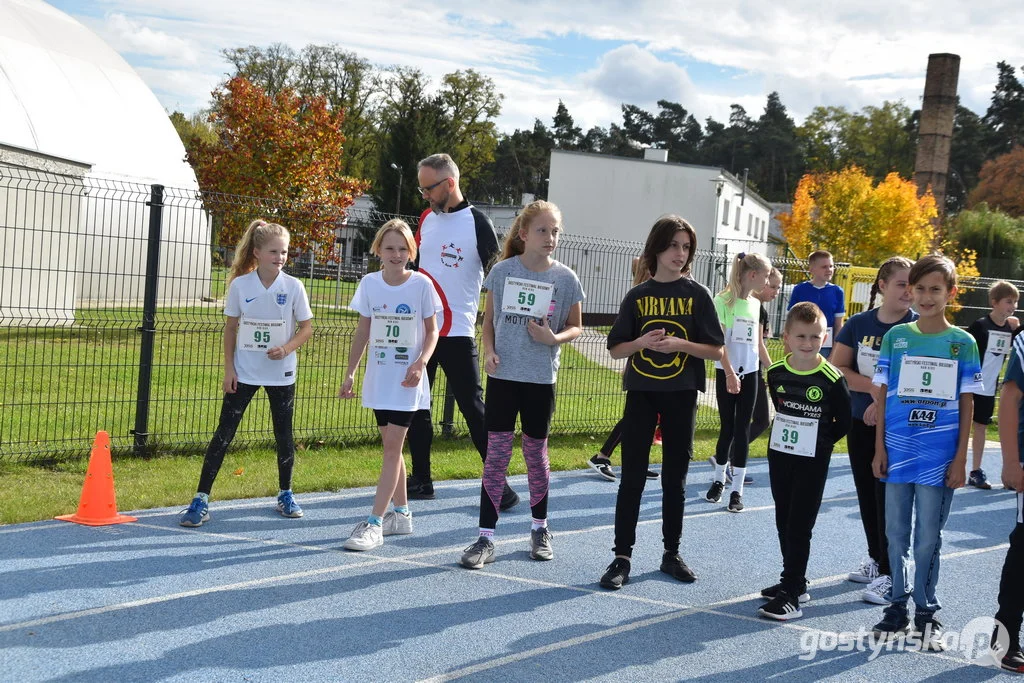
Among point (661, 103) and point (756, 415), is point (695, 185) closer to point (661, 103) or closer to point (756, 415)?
point (756, 415)

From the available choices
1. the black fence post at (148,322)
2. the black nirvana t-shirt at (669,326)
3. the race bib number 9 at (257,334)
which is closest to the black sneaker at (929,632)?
the black nirvana t-shirt at (669,326)

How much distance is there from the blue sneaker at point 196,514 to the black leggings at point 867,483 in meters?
4.01

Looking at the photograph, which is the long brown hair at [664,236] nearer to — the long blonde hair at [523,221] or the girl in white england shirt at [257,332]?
the long blonde hair at [523,221]

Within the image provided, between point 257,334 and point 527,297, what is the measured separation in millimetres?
1853

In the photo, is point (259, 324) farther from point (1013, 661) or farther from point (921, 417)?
point (1013, 661)

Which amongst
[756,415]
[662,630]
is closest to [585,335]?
[756,415]

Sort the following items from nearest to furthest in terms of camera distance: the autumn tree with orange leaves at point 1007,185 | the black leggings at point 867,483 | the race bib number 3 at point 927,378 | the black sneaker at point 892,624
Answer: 1. the race bib number 3 at point 927,378
2. the black sneaker at point 892,624
3. the black leggings at point 867,483
4. the autumn tree with orange leaves at point 1007,185

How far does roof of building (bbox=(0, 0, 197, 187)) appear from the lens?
78.8 feet

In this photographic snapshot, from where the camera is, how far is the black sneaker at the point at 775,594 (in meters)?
5.21

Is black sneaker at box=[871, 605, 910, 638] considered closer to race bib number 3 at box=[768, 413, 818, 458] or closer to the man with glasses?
race bib number 3 at box=[768, 413, 818, 458]

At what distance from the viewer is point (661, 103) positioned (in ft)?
354

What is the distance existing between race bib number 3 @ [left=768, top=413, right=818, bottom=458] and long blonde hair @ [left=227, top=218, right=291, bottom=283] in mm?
3353

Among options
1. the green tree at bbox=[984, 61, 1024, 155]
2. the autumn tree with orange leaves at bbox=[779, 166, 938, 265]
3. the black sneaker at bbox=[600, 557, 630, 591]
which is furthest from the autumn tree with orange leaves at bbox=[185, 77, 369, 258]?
the green tree at bbox=[984, 61, 1024, 155]

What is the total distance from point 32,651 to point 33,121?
2317 cm
